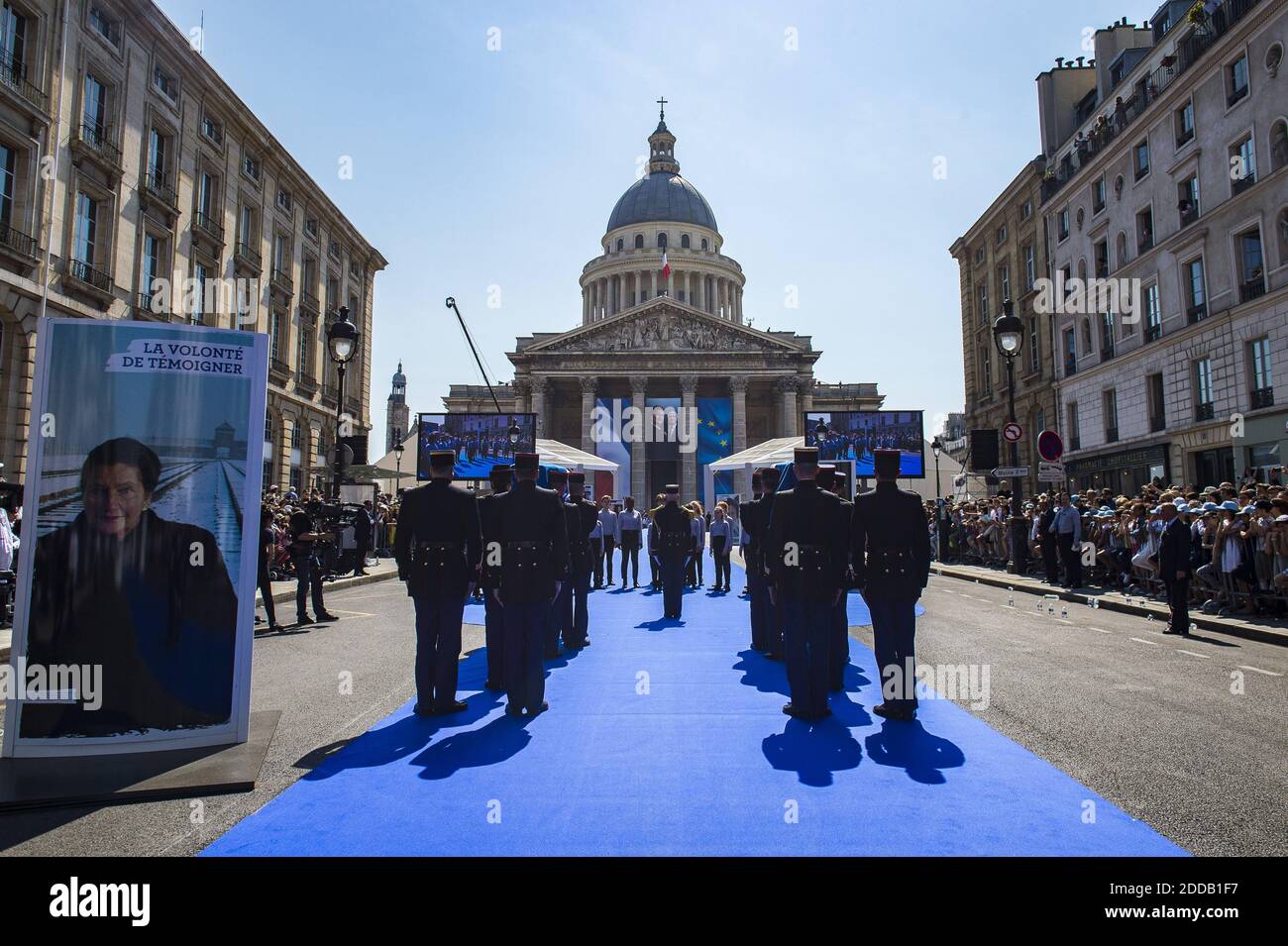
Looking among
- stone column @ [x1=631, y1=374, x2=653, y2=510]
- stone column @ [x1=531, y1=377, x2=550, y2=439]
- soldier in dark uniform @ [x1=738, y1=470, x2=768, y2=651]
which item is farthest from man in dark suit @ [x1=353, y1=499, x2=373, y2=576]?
stone column @ [x1=531, y1=377, x2=550, y2=439]

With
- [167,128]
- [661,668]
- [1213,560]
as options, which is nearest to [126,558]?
[661,668]

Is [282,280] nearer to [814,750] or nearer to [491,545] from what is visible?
[491,545]

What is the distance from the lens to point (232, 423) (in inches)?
215

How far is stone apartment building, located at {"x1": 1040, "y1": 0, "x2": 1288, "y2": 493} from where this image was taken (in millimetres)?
21484

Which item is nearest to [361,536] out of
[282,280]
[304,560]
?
[304,560]

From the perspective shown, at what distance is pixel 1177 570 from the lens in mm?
10445

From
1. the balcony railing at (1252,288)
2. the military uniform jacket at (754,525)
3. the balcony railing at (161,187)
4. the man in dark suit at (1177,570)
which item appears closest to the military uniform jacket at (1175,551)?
the man in dark suit at (1177,570)

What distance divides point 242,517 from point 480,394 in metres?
73.5

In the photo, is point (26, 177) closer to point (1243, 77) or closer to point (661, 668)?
point (661, 668)

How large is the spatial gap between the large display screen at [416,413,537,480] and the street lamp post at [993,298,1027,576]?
14832 mm

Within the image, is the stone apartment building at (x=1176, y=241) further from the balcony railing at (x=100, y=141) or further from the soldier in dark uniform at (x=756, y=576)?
the balcony railing at (x=100, y=141)

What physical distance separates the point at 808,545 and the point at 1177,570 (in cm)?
719

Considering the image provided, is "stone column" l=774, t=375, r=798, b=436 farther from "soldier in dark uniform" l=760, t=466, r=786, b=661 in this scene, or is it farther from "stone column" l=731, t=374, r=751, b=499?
"soldier in dark uniform" l=760, t=466, r=786, b=661

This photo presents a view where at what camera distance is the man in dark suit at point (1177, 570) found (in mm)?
10406
